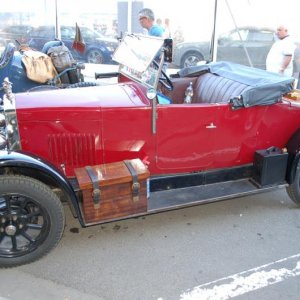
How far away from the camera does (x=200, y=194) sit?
3029 mm

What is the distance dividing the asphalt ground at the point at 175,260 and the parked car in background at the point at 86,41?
6744 millimetres

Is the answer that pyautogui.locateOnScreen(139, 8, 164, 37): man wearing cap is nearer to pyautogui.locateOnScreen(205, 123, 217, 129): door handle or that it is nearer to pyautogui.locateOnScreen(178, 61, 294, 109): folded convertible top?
pyautogui.locateOnScreen(178, 61, 294, 109): folded convertible top

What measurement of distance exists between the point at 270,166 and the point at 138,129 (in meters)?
1.19

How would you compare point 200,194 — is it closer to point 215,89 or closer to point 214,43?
point 215,89

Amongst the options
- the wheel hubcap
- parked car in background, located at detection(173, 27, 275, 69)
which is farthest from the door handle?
parked car in background, located at detection(173, 27, 275, 69)

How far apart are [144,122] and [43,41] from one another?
23.8 ft

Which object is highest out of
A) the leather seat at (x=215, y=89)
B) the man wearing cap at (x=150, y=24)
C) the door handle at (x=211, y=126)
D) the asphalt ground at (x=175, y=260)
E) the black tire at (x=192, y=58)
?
the man wearing cap at (x=150, y=24)

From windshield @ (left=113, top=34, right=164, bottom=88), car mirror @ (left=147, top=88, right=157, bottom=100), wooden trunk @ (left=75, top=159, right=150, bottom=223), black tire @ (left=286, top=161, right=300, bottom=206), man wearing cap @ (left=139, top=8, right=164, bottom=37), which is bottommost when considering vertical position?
black tire @ (left=286, top=161, right=300, bottom=206)

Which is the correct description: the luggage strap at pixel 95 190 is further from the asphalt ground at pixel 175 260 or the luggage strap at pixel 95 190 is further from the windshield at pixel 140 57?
the windshield at pixel 140 57

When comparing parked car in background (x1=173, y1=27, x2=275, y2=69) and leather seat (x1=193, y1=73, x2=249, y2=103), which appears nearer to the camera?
leather seat (x1=193, y1=73, x2=249, y2=103)

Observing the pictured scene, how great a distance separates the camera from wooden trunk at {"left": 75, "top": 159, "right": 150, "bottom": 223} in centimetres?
257

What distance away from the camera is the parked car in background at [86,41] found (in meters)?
9.08

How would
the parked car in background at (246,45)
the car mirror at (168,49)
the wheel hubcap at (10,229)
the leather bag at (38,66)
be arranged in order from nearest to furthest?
the wheel hubcap at (10,229), the car mirror at (168,49), the leather bag at (38,66), the parked car in background at (246,45)

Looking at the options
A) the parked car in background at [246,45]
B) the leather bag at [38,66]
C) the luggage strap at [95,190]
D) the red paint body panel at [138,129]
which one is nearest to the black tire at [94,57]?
the parked car in background at [246,45]
